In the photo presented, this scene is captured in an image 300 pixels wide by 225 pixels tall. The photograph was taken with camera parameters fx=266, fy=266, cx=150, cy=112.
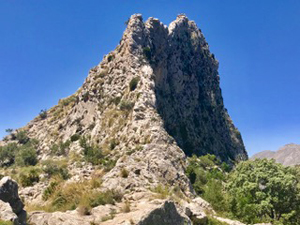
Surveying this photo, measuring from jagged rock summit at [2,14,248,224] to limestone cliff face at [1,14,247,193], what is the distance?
9 cm

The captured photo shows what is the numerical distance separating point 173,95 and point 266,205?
53.6 metres

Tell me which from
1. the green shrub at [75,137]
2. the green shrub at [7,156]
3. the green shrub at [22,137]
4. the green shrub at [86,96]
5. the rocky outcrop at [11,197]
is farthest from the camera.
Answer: the green shrub at [22,137]

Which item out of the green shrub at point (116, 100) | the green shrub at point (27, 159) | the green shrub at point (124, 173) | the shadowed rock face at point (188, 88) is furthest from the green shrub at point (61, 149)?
the green shrub at point (124, 173)

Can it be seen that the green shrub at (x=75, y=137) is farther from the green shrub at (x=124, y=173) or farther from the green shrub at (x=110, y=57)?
the green shrub at (x=124, y=173)

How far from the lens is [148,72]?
5025cm

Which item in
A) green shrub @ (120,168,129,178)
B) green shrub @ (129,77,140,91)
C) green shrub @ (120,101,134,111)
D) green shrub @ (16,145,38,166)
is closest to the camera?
green shrub @ (120,168,129,178)

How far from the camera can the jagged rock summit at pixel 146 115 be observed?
22.7 meters

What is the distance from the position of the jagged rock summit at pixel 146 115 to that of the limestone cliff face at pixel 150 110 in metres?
0.09

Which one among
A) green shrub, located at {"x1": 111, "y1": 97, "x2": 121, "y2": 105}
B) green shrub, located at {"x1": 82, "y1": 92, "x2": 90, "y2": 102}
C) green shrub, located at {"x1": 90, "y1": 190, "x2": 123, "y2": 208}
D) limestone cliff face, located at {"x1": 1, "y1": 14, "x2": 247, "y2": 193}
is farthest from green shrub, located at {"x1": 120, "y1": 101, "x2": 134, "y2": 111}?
green shrub, located at {"x1": 90, "y1": 190, "x2": 123, "y2": 208}

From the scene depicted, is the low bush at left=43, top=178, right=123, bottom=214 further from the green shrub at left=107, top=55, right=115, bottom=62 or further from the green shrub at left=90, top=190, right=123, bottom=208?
the green shrub at left=107, top=55, right=115, bottom=62

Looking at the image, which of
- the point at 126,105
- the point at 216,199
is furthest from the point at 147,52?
the point at 216,199

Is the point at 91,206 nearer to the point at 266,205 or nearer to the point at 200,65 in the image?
the point at 266,205

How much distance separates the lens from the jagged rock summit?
74.3 ft

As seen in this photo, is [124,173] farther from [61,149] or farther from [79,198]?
[61,149]
